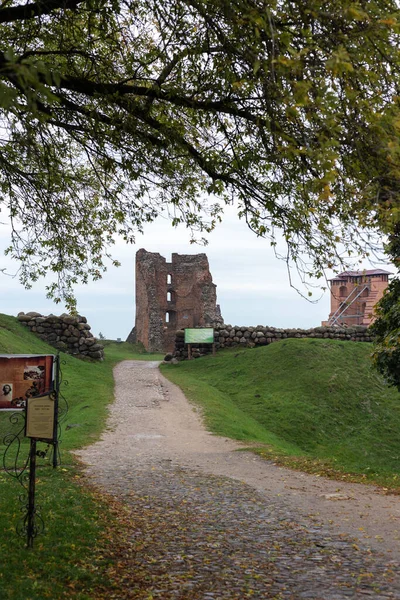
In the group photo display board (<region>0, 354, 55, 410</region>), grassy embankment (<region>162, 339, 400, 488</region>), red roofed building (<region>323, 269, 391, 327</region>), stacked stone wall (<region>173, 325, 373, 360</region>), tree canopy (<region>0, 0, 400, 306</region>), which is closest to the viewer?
tree canopy (<region>0, 0, 400, 306</region>)

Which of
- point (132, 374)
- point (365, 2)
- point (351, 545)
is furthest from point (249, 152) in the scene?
point (132, 374)

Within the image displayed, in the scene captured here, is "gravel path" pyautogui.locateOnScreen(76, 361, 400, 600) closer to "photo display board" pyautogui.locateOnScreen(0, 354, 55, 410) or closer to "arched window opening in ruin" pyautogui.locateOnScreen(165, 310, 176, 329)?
"photo display board" pyautogui.locateOnScreen(0, 354, 55, 410)

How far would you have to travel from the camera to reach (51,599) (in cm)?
590

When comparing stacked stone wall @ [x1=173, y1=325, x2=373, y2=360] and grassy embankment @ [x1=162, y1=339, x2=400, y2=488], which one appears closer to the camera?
grassy embankment @ [x1=162, y1=339, x2=400, y2=488]

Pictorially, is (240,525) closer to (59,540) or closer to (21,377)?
(59,540)

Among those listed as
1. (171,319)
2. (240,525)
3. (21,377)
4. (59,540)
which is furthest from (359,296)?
(59,540)

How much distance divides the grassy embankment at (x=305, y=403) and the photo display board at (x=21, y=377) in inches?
237

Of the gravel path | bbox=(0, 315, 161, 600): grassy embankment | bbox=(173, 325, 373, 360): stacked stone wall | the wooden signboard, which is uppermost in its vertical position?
bbox=(173, 325, 373, 360): stacked stone wall

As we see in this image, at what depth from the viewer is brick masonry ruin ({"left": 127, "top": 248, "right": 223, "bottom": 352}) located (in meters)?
51.8

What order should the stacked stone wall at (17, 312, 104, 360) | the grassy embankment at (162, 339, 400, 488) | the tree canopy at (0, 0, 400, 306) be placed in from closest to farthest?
the tree canopy at (0, 0, 400, 306) < the grassy embankment at (162, 339, 400, 488) < the stacked stone wall at (17, 312, 104, 360)

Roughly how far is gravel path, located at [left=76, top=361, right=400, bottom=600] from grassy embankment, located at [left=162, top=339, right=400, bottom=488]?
6.60 feet

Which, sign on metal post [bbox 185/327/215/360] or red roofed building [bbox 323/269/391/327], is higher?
red roofed building [bbox 323/269/391/327]

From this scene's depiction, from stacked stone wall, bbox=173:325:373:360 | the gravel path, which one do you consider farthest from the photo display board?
stacked stone wall, bbox=173:325:373:360

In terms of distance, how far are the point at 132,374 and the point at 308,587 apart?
76.2 feet
